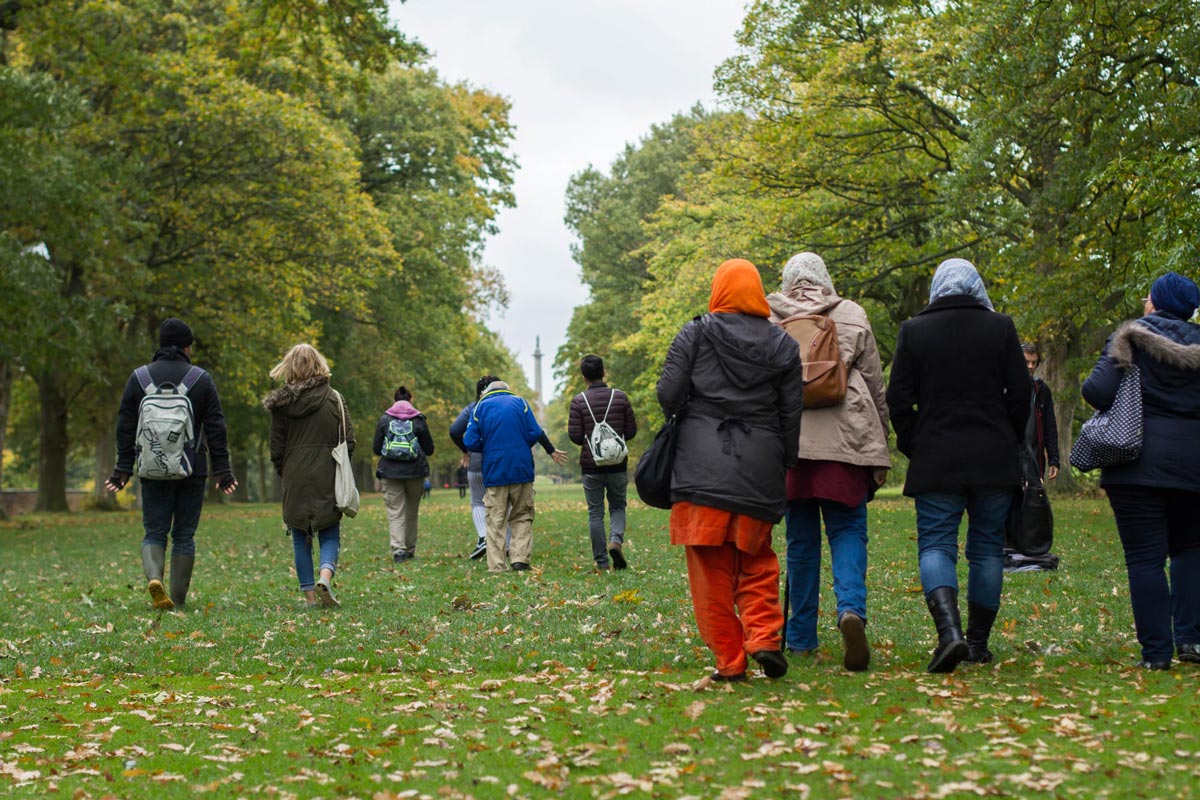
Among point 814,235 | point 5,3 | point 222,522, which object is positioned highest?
point 5,3

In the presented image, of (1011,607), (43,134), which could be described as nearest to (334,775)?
(1011,607)

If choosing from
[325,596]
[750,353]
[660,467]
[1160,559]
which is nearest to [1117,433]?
[1160,559]

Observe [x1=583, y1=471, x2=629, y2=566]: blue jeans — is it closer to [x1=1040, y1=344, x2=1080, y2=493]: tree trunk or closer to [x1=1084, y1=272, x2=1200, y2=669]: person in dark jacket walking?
[x1=1084, y1=272, x2=1200, y2=669]: person in dark jacket walking

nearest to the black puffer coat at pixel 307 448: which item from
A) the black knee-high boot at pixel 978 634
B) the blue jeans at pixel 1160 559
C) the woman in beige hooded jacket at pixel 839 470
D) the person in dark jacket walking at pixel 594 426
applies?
the person in dark jacket walking at pixel 594 426

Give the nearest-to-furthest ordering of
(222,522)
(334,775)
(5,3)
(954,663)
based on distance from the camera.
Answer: (334,775) < (954,663) < (5,3) < (222,522)

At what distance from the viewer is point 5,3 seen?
19.8 metres

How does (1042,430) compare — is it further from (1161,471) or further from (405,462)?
(405,462)

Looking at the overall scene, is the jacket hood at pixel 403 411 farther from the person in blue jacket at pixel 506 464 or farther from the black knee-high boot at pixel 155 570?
the black knee-high boot at pixel 155 570

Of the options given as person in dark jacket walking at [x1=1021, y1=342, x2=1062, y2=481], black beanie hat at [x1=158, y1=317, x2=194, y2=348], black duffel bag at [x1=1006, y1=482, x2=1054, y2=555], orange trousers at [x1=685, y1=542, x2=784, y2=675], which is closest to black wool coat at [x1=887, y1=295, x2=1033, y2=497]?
orange trousers at [x1=685, y1=542, x2=784, y2=675]

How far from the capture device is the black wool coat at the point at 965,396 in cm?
642

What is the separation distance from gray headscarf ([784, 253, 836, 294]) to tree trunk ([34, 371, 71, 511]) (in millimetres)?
29340

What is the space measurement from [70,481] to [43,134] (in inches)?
2488

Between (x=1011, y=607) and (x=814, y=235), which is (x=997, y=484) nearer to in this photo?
(x=1011, y=607)

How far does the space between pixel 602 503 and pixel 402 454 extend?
304 centimetres
